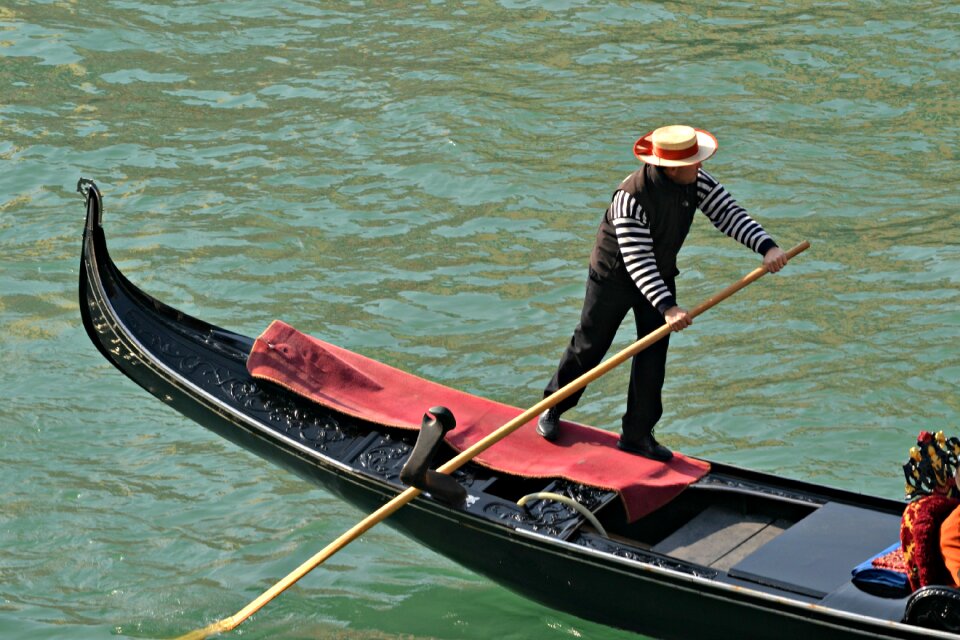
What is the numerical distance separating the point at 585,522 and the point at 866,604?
1.00m

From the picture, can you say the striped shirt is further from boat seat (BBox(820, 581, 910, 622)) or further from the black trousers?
boat seat (BBox(820, 581, 910, 622))

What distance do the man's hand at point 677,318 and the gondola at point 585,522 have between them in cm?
61

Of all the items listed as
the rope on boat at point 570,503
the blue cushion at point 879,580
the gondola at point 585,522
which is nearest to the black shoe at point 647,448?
the gondola at point 585,522

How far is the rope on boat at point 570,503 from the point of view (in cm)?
476

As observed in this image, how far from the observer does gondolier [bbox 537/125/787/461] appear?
480 cm

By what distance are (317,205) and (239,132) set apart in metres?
1.35

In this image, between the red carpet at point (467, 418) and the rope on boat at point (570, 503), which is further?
the red carpet at point (467, 418)

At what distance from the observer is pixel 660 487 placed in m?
4.93

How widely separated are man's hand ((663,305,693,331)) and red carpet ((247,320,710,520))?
57 centimetres

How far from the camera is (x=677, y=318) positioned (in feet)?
15.5

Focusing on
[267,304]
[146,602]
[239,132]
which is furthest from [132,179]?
[146,602]

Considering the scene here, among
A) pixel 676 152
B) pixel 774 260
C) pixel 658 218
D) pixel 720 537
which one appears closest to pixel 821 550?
pixel 720 537

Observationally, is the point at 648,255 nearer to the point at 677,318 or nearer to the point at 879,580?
the point at 677,318

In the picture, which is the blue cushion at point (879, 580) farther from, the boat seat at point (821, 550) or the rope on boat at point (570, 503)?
the rope on boat at point (570, 503)
